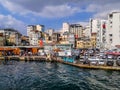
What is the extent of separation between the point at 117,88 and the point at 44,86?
1470cm

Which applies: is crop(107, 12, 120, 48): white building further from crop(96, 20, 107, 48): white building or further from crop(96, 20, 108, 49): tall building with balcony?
crop(96, 20, 108, 49): tall building with balcony

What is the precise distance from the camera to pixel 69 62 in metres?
91.0

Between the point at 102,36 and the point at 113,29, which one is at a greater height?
the point at 113,29

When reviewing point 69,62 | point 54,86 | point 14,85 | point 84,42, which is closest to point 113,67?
point 69,62

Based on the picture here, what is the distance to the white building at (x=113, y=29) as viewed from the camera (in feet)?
393

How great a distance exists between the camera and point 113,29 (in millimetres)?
121875

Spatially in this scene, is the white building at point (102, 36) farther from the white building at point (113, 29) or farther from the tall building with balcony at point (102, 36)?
the white building at point (113, 29)

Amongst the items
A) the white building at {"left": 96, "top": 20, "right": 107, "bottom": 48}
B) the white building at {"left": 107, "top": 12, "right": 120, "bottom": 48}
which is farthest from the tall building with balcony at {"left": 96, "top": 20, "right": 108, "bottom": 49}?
the white building at {"left": 107, "top": 12, "right": 120, "bottom": 48}

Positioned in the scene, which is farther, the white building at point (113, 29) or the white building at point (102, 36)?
the white building at point (102, 36)

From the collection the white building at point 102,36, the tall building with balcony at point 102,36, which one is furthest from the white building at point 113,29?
the tall building with balcony at point 102,36

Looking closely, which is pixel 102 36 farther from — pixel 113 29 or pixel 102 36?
pixel 113 29

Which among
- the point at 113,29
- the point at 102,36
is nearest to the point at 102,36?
the point at 102,36

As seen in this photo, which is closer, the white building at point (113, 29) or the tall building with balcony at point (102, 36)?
the white building at point (113, 29)

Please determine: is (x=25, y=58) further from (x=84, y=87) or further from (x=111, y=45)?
(x=84, y=87)
